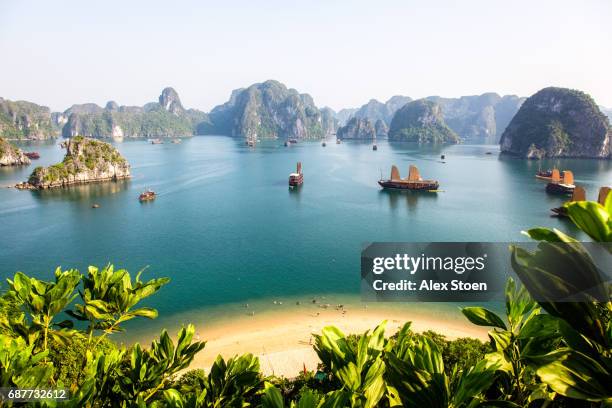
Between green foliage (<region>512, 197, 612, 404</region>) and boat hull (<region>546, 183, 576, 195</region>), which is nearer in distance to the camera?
green foliage (<region>512, 197, 612, 404</region>)

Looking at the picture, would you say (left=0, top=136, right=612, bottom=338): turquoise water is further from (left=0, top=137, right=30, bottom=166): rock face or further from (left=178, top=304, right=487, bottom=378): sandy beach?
(left=0, top=137, right=30, bottom=166): rock face

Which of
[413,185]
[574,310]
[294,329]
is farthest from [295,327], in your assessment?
[413,185]

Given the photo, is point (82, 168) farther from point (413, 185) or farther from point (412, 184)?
point (413, 185)

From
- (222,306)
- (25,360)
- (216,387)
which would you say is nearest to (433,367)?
(216,387)

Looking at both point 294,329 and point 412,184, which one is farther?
point 412,184

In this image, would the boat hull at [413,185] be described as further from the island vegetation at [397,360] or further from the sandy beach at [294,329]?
the island vegetation at [397,360]

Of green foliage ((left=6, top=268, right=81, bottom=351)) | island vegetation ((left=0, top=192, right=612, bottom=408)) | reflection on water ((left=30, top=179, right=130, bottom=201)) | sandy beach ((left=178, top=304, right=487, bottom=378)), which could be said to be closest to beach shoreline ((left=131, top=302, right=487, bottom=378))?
sandy beach ((left=178, top=304, right=487, bottom=378))
